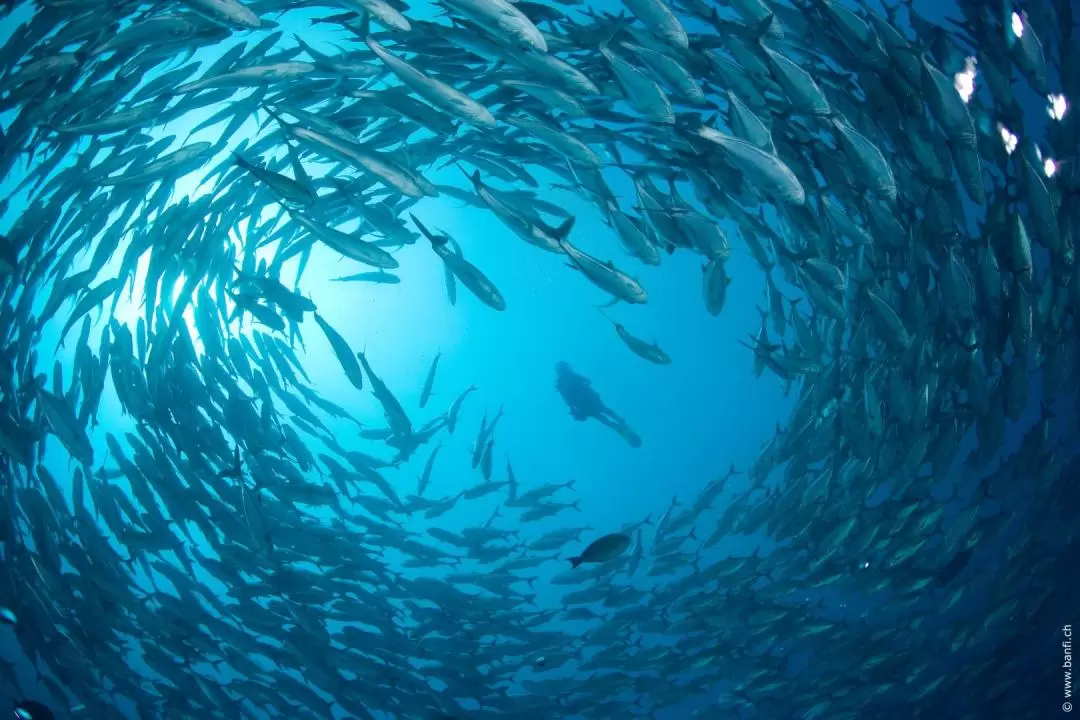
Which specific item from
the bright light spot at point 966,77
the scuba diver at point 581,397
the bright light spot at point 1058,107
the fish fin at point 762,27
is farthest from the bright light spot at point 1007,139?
the scuba diver at point 581,397

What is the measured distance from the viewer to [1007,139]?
5902 mm

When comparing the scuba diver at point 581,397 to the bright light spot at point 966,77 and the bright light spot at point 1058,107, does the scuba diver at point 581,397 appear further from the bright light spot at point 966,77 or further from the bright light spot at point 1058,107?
the bright light spot at point 1058,107

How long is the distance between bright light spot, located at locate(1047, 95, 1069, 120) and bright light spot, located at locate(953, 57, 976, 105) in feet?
8.50

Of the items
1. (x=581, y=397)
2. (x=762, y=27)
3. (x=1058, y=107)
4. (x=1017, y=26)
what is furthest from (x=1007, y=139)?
(x=581, y=397)

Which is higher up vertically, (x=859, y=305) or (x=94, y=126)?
(x=94, y=126)

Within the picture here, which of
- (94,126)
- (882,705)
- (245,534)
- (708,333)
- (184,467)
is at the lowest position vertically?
(882,705)

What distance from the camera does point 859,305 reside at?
23.0 feet

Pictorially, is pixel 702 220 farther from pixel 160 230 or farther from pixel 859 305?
pixel 160 230

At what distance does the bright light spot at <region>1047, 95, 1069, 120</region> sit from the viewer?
649 centimetres

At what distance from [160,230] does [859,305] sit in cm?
958

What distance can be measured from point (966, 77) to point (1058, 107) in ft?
9.52

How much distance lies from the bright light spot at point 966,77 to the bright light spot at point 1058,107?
8.50 feet

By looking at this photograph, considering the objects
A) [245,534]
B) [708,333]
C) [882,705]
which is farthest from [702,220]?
[708,333]

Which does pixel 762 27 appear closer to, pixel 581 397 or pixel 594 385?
pixel 581 397
